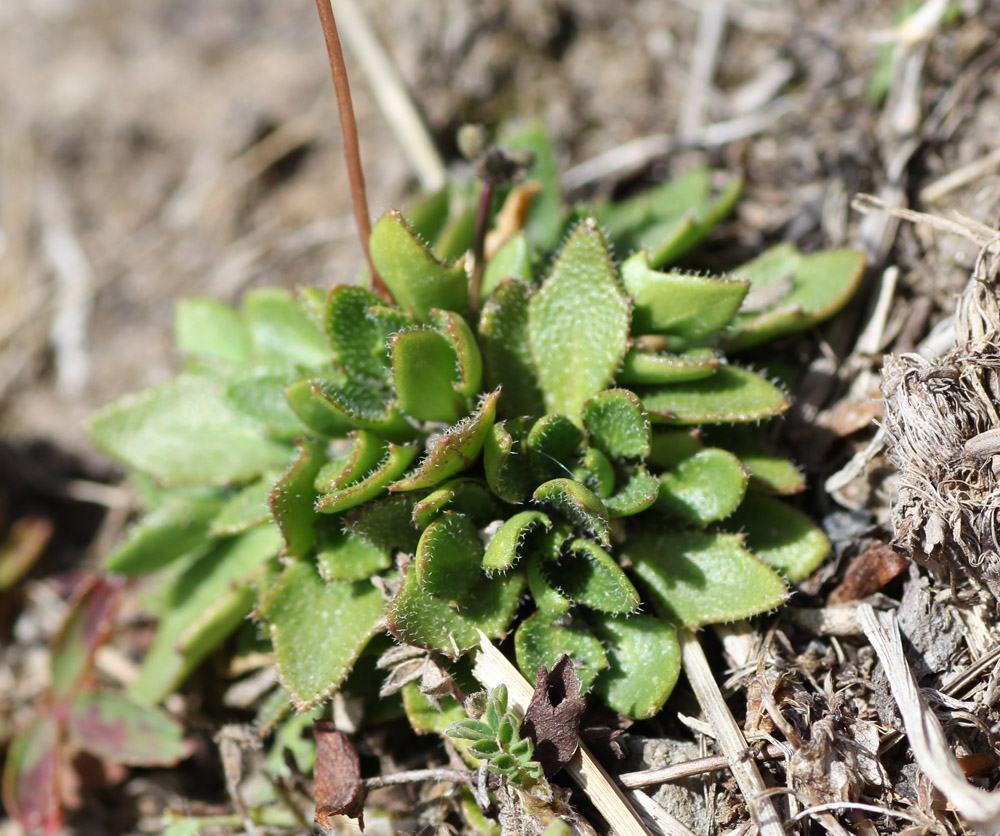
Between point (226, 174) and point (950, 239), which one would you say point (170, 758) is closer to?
point (226, 174)

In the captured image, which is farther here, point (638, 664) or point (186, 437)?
point (186, 437)

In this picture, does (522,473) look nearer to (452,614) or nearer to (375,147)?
(452,614)

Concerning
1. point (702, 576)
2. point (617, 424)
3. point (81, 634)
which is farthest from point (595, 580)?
point (81, 634)

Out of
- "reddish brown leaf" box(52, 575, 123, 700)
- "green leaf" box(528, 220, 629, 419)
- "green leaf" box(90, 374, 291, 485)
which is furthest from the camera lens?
"reddish brown leaf" box(52, 575, 123, 700)

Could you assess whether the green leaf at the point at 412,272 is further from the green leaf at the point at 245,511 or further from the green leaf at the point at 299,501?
the green leaf at the point at 245,511

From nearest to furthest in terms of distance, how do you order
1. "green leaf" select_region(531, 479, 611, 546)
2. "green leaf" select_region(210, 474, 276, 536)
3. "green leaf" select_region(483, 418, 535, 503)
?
"green leaf" select_region(531, 479, 611, 546) < "green leaf" select_region(483, 418, 535, 503) < "green leaf" select_region(210, 474, 276, 536)

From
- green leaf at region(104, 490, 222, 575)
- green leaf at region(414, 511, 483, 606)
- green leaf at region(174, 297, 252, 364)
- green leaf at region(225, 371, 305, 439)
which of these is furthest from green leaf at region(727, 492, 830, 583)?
green leaf at region(174, 297, 252, 364)

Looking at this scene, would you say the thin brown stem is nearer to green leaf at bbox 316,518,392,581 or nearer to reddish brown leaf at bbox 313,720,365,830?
green leaf at bbox 316,518,392,581
